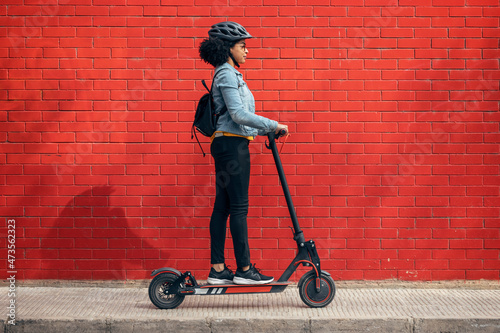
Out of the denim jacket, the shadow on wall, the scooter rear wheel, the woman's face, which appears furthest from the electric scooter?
the shadow on wall

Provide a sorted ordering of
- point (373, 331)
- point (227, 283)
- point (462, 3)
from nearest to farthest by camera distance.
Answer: point (373, 331) → point (227, 283) → point (462, 3)

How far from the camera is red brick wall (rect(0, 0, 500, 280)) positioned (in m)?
5.73

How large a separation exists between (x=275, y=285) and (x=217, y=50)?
1.95 m

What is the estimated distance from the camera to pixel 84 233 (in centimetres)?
583

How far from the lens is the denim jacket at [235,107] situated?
472cm

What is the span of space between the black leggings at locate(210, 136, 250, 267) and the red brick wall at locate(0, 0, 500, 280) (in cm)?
76

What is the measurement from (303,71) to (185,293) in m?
2.35

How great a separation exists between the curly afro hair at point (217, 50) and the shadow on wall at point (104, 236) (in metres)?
1.76

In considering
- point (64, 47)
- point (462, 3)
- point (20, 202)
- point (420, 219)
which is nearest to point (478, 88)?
point (462, 3)

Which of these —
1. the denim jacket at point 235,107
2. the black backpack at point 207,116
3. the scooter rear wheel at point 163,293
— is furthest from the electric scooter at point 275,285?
the black backpack at point 207,116

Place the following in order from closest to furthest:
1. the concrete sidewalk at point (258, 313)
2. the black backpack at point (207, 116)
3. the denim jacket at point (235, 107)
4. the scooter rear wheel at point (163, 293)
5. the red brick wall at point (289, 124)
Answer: the concrete sidewalk at point (258, 313), the denim jacket at point (235, 107), the black backpack at point (207, 116), the scooter rear wheel at point (163, 293), the red brick wall at point (289, 124)

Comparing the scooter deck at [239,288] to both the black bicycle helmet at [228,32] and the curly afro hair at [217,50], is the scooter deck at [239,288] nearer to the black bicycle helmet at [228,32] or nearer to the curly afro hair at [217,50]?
the curly afro hair at [217,50]

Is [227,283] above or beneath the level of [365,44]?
beneath

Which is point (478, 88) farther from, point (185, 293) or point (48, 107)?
point (48, 107)
